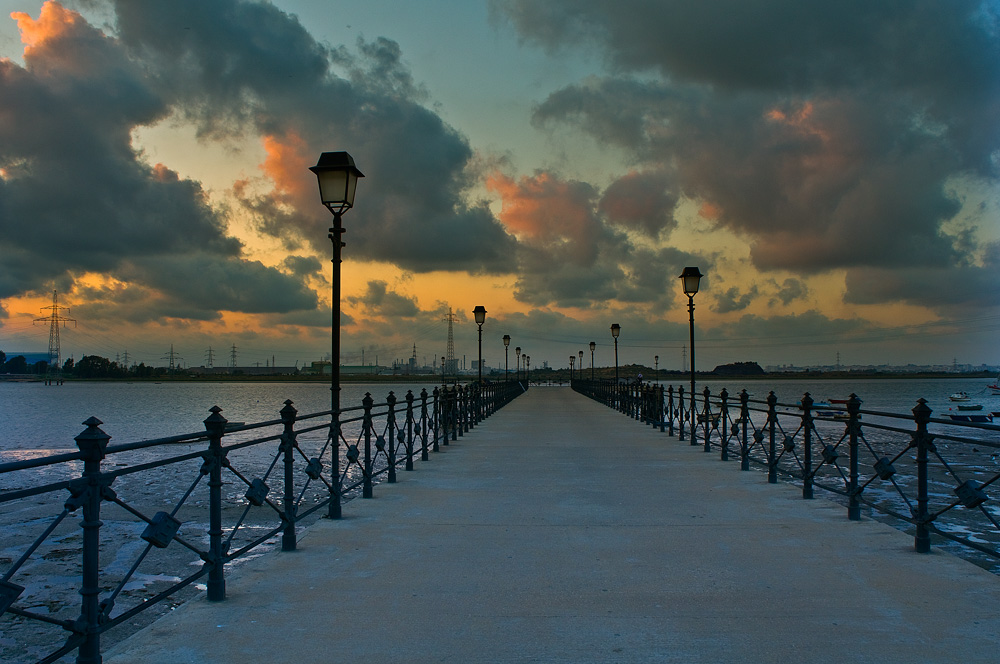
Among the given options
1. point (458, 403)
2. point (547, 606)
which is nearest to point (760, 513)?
point (547, 606)

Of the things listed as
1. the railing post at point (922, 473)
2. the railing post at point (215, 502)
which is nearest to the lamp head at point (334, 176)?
the railing post at point (215, 502)

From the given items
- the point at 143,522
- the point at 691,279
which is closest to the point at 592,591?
the point at 143,522

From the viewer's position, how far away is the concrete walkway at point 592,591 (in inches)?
156

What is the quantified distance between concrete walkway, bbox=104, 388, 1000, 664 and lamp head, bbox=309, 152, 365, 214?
3928 mm

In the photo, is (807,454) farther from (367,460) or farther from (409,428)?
(409,428)

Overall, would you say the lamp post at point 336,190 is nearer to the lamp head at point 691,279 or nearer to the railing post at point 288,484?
the railing post at point 288,484

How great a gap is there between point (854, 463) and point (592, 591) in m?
4.15

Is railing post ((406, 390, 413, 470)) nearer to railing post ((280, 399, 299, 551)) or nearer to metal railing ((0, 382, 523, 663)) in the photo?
metal railing ((0, 382, 523, 663))

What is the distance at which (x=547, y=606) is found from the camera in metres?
4.64

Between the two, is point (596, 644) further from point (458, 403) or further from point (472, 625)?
point (458, 403)

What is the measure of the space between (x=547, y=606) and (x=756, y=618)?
1359 millimetres

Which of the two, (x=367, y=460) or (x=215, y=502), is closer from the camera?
(x=215, y=502)

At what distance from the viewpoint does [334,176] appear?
8.77 metres

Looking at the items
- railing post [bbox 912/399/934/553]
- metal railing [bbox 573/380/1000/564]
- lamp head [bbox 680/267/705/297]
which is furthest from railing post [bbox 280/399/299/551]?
lamp head [bbox 680/267/705/297]
